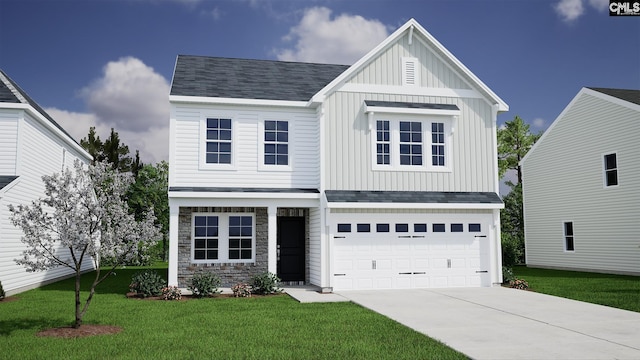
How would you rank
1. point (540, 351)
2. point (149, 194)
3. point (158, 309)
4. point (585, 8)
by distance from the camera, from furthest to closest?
point (149, 194) → point (585, 8) → point (158, 309) → point (540, 351)

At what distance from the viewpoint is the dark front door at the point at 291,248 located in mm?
18828

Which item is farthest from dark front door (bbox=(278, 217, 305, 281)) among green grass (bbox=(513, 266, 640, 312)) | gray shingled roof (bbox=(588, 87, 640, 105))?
gray shingled roof (bbox=(588, 87, 640, 105))

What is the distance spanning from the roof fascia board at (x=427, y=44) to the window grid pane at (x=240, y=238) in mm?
4715

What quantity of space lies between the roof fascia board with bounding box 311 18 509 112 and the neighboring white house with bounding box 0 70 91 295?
30.8 feet

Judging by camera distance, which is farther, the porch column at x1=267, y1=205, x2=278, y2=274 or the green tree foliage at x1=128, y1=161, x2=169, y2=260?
the green tree foliage at x1=128, y1=161, x2=169, y2=260

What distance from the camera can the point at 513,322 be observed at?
11.1 metres

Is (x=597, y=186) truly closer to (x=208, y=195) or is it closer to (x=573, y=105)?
(x=573, y=105)

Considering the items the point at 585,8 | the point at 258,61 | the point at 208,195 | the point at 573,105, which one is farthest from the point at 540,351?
the point at 585,8

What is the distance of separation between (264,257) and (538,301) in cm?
851

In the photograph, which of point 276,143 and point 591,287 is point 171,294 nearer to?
point 276,143

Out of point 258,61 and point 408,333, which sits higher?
point 258,61

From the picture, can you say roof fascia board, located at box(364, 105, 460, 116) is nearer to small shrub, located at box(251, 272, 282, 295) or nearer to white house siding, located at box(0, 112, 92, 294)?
small shrub, located at box(251, 272, 282, 295)

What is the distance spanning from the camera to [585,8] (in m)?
31.2

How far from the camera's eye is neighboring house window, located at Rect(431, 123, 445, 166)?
1830 cm
